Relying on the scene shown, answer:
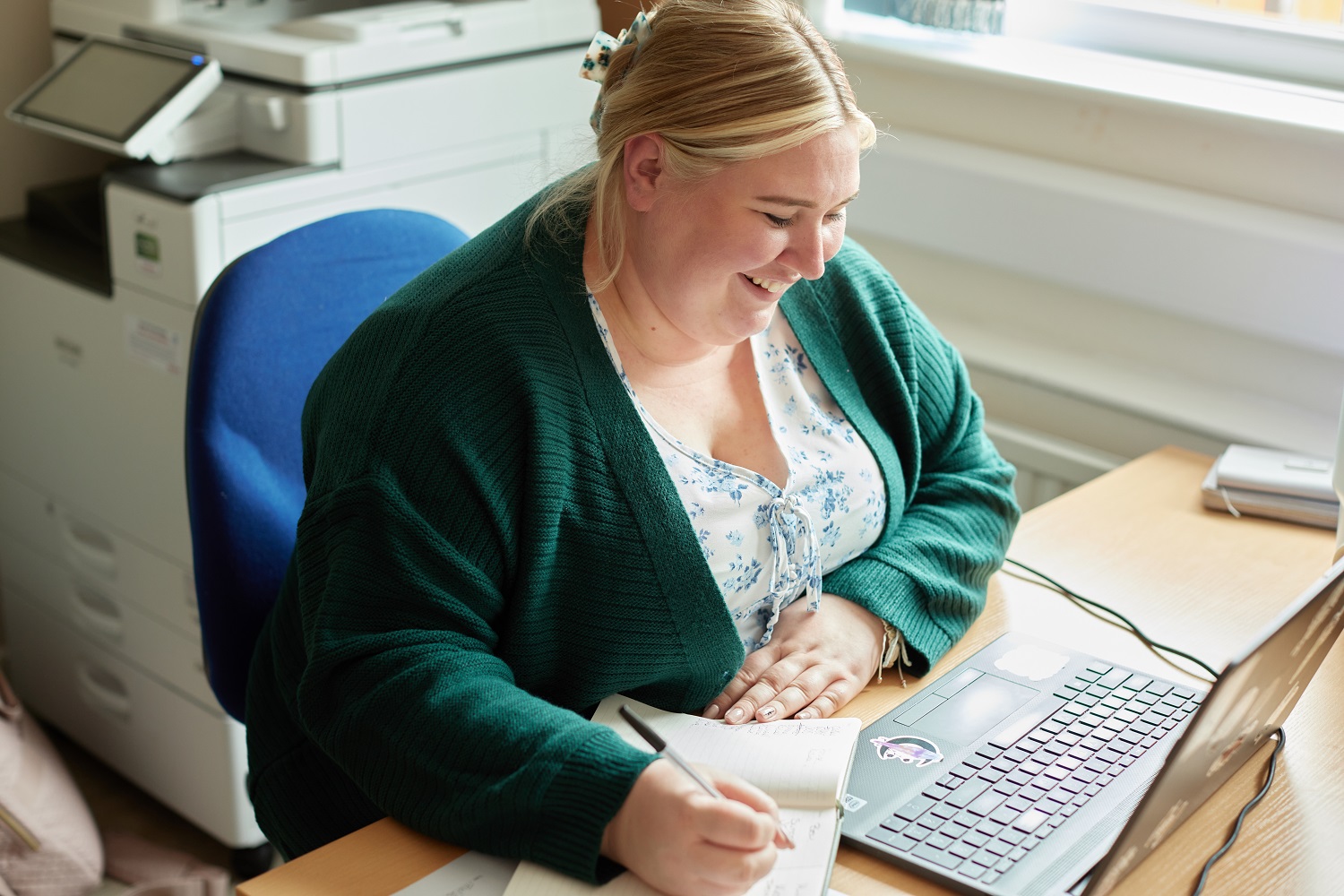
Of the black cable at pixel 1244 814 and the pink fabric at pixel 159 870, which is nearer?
the black cable at pixel 1244 814

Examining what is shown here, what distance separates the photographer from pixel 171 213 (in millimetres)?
1767

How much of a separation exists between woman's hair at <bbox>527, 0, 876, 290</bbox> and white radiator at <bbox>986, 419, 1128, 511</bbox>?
851mm

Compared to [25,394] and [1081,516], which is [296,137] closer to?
[25,394]

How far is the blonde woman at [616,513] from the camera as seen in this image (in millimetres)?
942

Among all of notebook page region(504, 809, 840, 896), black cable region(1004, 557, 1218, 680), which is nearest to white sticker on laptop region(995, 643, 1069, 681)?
black cable region(1004, 557, 1218, 680)

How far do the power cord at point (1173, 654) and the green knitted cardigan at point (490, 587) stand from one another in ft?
0.36

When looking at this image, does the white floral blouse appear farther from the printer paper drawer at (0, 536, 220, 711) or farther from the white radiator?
the printer paper drawer at (0, 536, 220, 711)

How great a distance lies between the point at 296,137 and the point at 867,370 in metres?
0.96

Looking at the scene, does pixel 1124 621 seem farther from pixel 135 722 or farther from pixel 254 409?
pixel 135 722

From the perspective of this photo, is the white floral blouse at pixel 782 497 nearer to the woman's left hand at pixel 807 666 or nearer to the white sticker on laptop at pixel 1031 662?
the woman's left hand at pixel 807 666

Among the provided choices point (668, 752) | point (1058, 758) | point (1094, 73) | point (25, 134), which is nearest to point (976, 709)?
point (1058, 758)

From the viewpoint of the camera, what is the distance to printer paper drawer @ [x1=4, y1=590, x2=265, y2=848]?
207cm

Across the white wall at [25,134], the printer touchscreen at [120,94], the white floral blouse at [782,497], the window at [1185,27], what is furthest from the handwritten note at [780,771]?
the white wall at [25,134]

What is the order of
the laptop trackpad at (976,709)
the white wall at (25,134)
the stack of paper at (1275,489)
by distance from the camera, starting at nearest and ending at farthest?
1. the laptop trackpad at (976,709)
2. the stack of paper at (1275,489)
3. the white wall at (25,134)
